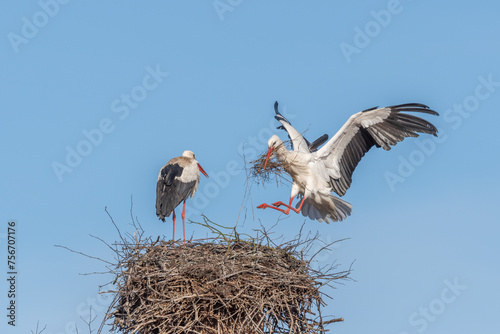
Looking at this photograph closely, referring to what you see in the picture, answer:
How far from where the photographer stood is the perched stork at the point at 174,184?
9305 millimetres

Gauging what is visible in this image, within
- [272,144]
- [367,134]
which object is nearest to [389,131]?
[367,134]

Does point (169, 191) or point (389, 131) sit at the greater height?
point (169, 191)

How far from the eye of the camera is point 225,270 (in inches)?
275

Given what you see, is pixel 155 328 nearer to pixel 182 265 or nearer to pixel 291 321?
pixel 182 265

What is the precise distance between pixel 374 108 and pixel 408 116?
506mm

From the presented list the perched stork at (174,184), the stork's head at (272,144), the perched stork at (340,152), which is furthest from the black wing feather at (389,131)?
the perched stork at (174,184)

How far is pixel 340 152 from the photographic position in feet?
32.3

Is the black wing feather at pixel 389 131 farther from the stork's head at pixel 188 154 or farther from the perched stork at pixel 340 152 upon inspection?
the stork's head at pixel 188 154

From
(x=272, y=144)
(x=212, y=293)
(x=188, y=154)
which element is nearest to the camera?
(x=212, y=293)

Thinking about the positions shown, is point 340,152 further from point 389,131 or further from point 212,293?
point 212,293

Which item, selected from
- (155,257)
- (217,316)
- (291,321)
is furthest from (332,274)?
(155,257)

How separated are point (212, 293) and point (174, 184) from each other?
Answer: 2812 mm

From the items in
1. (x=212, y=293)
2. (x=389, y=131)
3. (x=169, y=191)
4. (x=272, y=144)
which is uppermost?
(x=169, y=191)

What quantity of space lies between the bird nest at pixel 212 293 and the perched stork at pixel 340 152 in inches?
92.3
